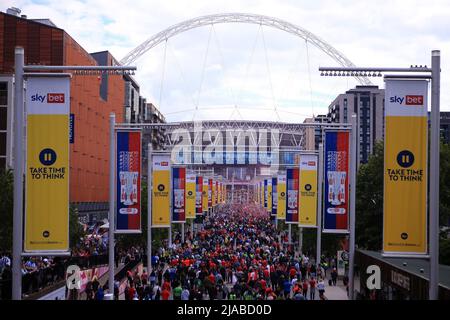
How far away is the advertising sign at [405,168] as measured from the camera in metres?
16.1

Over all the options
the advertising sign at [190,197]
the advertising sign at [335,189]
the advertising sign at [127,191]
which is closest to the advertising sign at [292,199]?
the advertising sign at [190,197]

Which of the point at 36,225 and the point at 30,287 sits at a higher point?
the point at 36,225

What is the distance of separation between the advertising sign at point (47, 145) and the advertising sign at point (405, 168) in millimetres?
7048

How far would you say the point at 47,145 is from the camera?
1650 centimetres

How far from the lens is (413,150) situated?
16.1m

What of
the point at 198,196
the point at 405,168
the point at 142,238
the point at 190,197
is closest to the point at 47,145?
the point at 405,168

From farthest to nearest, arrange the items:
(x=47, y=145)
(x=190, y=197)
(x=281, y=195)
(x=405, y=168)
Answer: (x=190, y=197) → (x=281, y=195) → (x=47, y=145) → (x=405, y=168)

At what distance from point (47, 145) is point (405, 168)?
780 centimetres

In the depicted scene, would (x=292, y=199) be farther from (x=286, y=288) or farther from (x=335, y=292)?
(x=286, y=288)

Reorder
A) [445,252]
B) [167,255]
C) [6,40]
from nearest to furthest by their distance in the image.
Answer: [445,252] < [167,255] < [6,40]

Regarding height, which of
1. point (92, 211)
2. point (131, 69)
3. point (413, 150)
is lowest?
point (92, 211)
